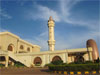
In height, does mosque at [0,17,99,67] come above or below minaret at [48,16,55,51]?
below

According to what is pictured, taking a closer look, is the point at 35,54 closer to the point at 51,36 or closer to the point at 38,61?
the point at 38,61

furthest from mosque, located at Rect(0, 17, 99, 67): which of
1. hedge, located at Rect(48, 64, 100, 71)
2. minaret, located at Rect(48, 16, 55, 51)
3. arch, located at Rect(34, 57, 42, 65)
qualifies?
hedge, located at Rect(48, 64, 100, 71)

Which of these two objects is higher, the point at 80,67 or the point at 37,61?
the point at 80,67

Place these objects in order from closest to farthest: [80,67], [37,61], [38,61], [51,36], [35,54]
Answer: [80,67], [38,61], [37,61], [35,54], [51,36]

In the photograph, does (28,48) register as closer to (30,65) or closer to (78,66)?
(30,65)

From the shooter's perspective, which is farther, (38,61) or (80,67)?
(38,61)

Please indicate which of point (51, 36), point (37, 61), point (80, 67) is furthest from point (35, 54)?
point (80, 67)

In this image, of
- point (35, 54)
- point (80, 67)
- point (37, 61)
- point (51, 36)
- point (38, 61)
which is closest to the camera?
point (80, 67)

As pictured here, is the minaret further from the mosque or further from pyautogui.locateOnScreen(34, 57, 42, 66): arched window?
pyautogui.locateOnScreen(34, 57, 42, 66): arched window

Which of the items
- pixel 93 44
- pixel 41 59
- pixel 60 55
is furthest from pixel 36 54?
pixel 93 44

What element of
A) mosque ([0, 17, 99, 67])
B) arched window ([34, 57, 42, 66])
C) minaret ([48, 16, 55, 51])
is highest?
minaret ([48, 16, 55, 51])

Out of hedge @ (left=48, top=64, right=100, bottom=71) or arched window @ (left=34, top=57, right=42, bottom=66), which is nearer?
hedge @ (left=48, top=64, right=100, bottom=71)

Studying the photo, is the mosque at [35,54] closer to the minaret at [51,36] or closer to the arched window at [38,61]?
the arched window at [38,61]

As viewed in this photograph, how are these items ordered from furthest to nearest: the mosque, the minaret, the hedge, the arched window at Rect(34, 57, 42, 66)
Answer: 1. the minaret
2. the arched window at Rect(34, 57, 42, 66)
3. the mosque
4. the hedge
